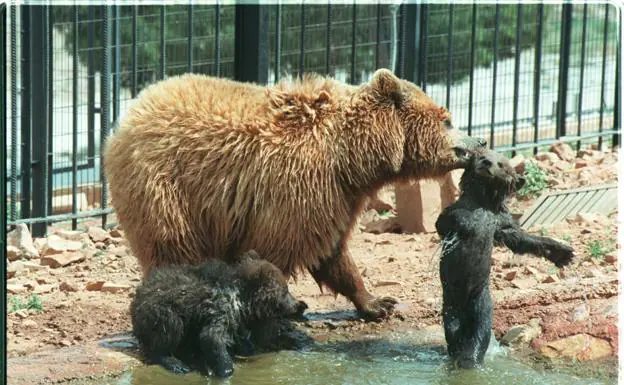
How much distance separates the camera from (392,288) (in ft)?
30.1

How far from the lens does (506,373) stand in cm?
726

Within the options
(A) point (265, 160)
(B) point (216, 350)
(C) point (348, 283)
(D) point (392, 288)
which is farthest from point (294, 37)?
(B) point (216, 350)

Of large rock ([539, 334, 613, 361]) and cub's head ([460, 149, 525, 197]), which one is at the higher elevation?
cub's head ([460, 149, 525, 197])

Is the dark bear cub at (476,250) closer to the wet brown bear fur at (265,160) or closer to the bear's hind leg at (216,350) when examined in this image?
the wet brown bear fur at (265,160)

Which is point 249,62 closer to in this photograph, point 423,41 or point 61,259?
point 61,259

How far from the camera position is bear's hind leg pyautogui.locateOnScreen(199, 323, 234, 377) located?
23.4 feet

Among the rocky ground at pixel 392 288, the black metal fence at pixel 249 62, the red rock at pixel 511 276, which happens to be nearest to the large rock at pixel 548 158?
the black metal fence at pixel 249 62

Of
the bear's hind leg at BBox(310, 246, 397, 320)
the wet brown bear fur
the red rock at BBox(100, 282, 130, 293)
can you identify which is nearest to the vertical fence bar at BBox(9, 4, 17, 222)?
the red rock at BBox(100, 282, 130, 293)

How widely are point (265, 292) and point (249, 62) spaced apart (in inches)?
128

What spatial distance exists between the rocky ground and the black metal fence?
725mm

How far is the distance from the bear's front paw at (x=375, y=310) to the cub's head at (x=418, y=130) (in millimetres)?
1081

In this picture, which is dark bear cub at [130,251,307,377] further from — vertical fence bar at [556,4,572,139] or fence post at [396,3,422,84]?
vertical fence bar at [556,4,572,139]

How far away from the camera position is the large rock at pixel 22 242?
10.2 m

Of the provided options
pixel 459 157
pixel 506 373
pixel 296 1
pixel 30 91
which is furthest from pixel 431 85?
pixel 506 373
